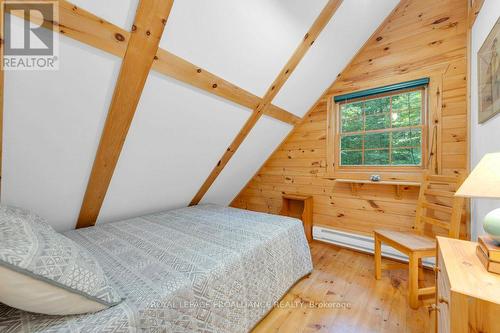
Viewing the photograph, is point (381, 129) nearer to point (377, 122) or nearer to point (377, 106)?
point (377, 122)

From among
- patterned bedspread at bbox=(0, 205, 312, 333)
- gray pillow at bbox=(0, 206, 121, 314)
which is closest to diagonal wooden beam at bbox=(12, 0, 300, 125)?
gray pillow at bbox=(0, 206, 121, 314)

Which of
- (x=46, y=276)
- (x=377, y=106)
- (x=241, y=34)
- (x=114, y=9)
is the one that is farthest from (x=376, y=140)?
(x=46, y=276)

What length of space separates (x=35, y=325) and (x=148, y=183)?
1.39 meters

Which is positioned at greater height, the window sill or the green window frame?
the green window frame

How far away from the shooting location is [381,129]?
247cm

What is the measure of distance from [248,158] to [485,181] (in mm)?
2252

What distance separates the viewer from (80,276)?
804 mm

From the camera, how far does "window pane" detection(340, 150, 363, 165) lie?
104 inches

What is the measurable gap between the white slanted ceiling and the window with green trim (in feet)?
1.90

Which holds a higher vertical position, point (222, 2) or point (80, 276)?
point (222, 2)

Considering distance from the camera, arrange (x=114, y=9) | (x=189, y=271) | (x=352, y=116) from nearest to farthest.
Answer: (x=114, y=9) < (x=189, y=271) < (x=352, y=116)

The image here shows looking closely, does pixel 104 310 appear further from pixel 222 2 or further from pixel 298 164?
pixel 298 164

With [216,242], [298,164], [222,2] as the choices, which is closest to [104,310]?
[216,242]

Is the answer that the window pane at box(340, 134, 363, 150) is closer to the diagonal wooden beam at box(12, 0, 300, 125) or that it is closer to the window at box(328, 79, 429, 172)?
the window at box(328, 79, 429, 172)
